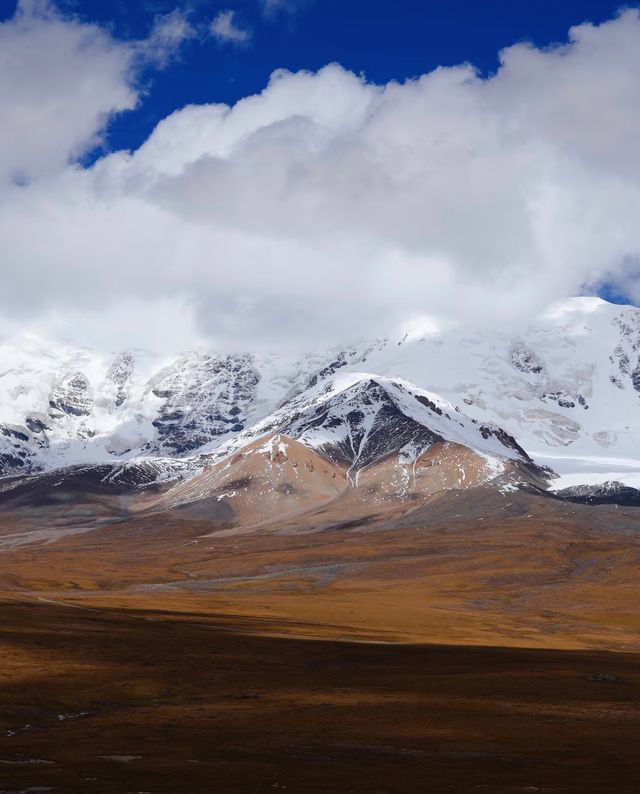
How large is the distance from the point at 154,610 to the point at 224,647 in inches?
1668

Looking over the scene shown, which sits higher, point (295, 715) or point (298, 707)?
point (295, 715)

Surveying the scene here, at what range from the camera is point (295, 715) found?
46938 mm

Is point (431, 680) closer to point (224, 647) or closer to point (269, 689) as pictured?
point (269, 689)

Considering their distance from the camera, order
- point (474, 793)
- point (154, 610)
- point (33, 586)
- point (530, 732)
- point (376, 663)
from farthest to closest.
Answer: point (33, 586) < point (154, 610) < point (376, 663) < point (530, 732) < point (474, 793)

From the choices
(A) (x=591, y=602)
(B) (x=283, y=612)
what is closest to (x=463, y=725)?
(B) (x=283, y=612)

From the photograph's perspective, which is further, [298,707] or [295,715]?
[298,707]

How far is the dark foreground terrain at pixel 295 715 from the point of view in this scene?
106 feet

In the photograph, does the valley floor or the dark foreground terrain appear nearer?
the dark foreground terrain

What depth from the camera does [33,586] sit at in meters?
166

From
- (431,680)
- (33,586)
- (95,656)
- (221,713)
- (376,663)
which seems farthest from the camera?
(33,586)

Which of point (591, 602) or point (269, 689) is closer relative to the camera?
point (269, 689)

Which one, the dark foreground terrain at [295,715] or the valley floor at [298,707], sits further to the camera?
the valley floor at [298,707]

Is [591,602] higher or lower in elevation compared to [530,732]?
lower

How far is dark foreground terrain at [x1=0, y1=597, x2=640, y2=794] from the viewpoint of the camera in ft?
106
